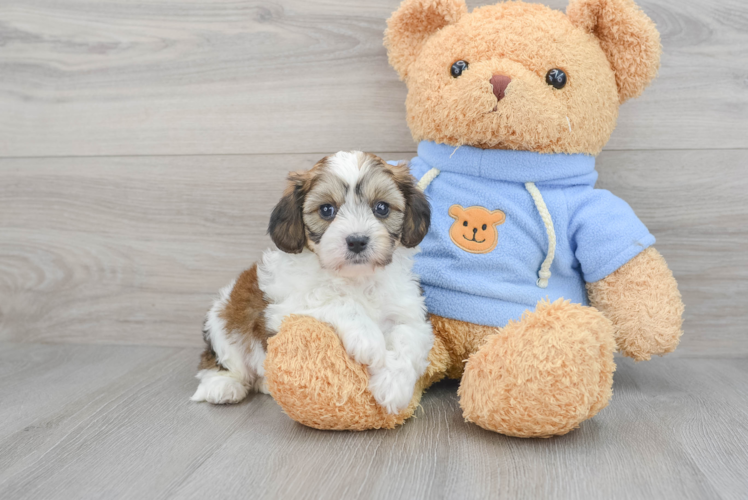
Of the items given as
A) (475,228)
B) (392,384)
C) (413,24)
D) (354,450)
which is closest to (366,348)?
(392,384)

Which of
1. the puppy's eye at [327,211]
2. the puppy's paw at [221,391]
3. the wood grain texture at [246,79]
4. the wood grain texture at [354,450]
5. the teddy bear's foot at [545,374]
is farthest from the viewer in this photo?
the wood grain texture at [246,79]

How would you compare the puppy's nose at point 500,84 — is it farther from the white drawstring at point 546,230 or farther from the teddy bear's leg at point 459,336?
the teddy bear's leg at point 459,336

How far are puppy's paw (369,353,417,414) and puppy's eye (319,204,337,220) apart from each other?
368mm

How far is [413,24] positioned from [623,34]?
23.6 inches

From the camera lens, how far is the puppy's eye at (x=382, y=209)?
1.47m

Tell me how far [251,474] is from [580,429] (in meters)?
0.80

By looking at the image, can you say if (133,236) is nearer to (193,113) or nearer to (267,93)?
(193,113)

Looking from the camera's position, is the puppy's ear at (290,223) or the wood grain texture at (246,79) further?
the wood grain texture at (246,79)

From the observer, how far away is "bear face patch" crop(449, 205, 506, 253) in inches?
65.1

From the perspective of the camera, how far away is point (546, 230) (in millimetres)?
1647

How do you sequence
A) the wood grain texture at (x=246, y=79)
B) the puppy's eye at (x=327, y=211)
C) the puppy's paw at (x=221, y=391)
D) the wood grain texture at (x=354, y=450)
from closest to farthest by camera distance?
the wood grain texture at (x=354, y=450), the puppy's eye at (x=327, y=211), the puppy's paw at (x=221, y=391), the wood grain texture at (x=246, y=79)

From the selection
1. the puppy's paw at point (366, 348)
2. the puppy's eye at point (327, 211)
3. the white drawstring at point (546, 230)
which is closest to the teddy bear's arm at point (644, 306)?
the white drawstring at point (546, 230)

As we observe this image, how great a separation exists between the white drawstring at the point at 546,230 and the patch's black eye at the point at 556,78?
274 mm

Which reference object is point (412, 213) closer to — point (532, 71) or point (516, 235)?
point (516, 235)
